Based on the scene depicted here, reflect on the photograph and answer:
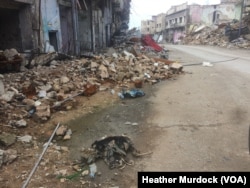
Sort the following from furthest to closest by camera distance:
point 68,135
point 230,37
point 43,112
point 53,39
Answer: point 230,37
point 53,39
point 43,112
point 68,135

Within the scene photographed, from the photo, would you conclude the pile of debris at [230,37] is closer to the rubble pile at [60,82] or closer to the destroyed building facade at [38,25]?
the rubble pile at [60,82]

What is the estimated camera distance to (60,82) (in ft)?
20.6

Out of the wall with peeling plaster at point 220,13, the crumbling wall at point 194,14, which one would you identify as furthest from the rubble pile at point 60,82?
the crumbling wall at point 194,14

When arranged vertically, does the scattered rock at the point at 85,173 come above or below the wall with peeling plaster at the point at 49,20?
below

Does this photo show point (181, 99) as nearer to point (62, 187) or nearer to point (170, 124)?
point (170, 124)

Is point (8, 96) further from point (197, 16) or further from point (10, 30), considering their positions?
point (197, 16)

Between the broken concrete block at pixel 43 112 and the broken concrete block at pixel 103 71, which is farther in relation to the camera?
the broken concrete block at pixel 103 71

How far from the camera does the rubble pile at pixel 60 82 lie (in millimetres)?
4727

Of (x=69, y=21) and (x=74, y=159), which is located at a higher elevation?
(x=69, y=21)

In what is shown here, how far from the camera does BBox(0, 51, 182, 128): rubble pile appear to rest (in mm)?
4727

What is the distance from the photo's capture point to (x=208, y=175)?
2967 mm

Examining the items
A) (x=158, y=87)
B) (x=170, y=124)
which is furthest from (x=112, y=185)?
(x=158, y=87)

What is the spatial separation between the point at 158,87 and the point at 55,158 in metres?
4.31

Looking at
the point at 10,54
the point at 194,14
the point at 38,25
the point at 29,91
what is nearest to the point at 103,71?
the point at 29,91
